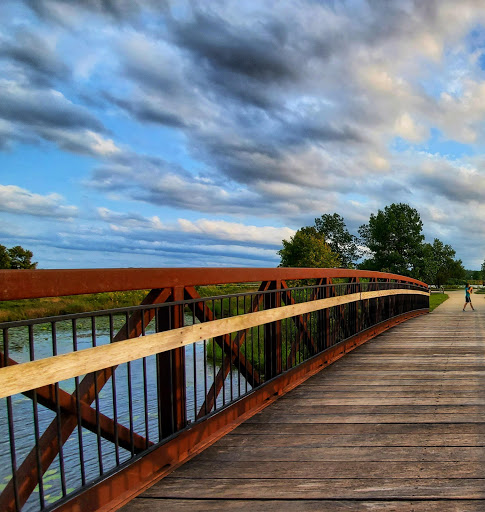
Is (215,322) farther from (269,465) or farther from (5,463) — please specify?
(5,463)

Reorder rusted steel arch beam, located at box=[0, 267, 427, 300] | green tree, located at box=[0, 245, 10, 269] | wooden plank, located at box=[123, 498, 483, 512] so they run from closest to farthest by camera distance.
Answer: rusted steel arch beam, located at box=[0, 267, 427, 300] < wooden plank, located at box=[123, 498, 483, 512] < green tree, located at box=[0, 245, 10, 269]

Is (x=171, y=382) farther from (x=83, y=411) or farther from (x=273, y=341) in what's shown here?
(x=273, y=341)

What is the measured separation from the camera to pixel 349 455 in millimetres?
3330

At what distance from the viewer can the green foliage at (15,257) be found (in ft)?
191

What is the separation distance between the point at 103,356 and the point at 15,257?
68.3 meters

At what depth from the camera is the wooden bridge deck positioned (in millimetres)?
2678

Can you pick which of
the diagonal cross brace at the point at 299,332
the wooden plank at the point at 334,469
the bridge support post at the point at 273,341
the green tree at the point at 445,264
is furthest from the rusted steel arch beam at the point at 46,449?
the green tree at the point at 445,264

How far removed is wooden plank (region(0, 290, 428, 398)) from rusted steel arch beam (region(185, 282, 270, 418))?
113 mm

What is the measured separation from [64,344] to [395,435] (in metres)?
17.8

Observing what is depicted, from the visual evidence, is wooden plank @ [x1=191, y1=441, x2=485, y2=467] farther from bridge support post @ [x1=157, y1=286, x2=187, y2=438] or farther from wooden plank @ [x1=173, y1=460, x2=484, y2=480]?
bridge support post @ [x1=157, y1=286, x2=187, y2=438]

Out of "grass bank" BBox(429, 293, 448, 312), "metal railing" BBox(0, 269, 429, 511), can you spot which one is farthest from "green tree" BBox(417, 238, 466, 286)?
"metal railing" BBox(0, 269, 429, 511)

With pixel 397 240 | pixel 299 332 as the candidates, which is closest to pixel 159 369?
pixel 299 332

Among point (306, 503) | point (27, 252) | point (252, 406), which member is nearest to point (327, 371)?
point (252, 406)

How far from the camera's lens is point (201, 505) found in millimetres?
2645
